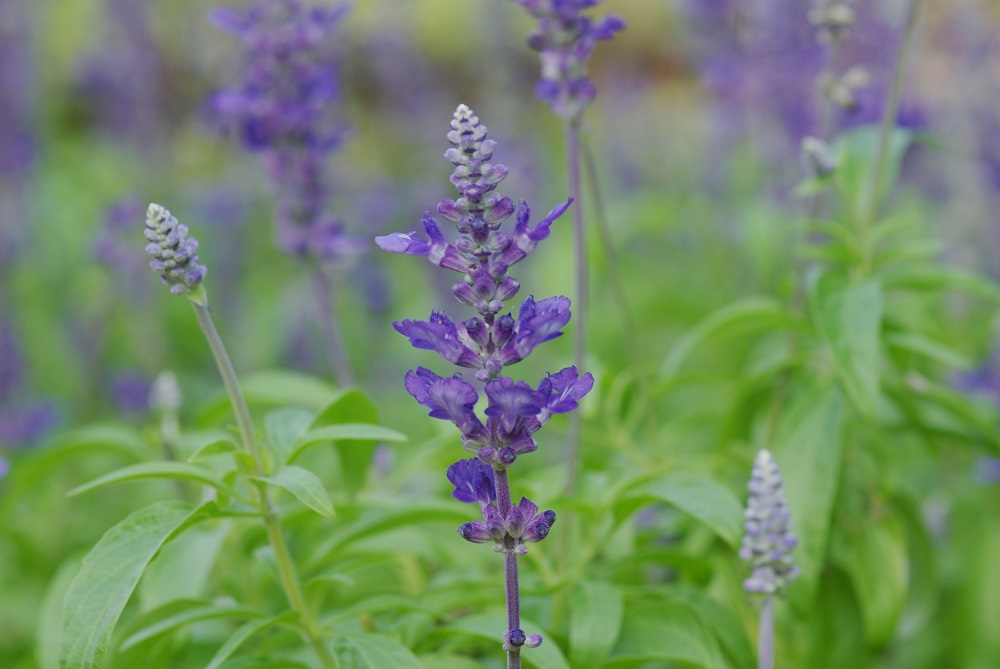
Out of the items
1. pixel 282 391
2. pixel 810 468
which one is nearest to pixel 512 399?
pixel 810 468

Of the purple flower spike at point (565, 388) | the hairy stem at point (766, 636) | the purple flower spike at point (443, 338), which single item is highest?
the purple flower spike at point (443, 338)

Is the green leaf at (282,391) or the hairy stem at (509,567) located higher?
the green leaf at (282,391)

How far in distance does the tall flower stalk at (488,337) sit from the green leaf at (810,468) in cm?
100

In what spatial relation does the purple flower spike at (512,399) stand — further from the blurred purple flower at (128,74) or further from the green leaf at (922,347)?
the blurred purple flower at (128,74)

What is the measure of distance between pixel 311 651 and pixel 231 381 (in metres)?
0.78

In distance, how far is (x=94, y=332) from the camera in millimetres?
5047

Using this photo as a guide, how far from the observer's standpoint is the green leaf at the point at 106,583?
67.7 inches

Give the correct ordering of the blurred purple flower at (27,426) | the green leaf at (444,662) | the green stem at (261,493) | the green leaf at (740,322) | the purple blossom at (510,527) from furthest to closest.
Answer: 1. the blurred purple flower at (27,426)
2. the green leaf at (740,322)
3. the green leaf at (444,662)
4. the green stem at (261,493)
5. the purple blossom at (510,527)

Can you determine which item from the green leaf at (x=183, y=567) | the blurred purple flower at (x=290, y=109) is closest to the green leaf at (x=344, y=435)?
the green leaf at (x=183, y=567)

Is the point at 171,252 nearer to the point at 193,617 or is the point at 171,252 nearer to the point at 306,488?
the point at 306,488

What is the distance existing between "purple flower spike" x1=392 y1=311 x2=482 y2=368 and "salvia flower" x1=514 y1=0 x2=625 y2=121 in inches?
37.1

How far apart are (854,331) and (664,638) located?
2.66 ft

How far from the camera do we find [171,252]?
1.75 m

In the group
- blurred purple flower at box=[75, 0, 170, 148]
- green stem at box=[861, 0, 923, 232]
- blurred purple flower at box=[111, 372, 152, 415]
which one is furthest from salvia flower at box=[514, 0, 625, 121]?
blurred purple flower at box=[75, 0, 170, 148]
